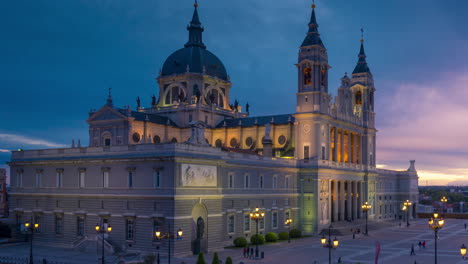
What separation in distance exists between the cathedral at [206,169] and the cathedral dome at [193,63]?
23cm

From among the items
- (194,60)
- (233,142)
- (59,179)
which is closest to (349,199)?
(233,142)

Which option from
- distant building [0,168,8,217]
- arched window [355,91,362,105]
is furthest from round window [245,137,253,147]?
distant building [0,168,8,217]

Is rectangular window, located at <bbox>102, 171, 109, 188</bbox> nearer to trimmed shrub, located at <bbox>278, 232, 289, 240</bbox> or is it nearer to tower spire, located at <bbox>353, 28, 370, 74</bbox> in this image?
trimmed shrub, located at <bbox>278, 232, 289, 240</bbox>

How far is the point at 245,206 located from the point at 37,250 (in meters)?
24.9

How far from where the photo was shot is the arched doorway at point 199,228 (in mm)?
59688

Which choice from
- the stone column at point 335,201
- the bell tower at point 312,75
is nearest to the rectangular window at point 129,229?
the bell tower at point 312,75

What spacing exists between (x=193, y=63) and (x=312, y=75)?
21.3 m

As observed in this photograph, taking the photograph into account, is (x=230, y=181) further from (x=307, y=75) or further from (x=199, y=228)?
(x=307, y=75)

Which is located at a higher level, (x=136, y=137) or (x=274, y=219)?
(x=136, y=137)

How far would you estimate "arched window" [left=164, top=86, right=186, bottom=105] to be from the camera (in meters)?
96.5

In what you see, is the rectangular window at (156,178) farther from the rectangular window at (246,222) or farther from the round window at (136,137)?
the round window at (136,137)

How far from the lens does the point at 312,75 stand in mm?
88125

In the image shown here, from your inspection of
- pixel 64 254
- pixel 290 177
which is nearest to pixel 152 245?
pixel 64 254

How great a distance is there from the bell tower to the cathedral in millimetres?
164
